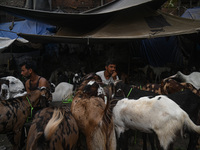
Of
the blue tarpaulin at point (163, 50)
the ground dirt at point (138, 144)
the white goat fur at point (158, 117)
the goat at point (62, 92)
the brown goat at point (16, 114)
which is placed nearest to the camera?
the white goat fur at point (158, 117)

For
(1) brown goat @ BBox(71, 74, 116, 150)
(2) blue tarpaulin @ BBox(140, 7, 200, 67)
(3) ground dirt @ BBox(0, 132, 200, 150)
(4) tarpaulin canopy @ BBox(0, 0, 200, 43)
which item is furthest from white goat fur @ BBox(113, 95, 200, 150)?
(2) blue tarpaulin @ BBox(140, 7, 200, 67)

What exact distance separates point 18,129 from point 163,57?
744 cm

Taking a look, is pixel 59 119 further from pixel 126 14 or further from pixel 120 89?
pixel 126 14

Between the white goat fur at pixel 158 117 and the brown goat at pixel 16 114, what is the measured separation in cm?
146

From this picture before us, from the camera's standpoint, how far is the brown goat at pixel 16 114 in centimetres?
254

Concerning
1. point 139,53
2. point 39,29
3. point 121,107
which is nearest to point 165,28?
point 139,53

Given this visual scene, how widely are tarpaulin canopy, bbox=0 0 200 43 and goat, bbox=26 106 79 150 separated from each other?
3.52m

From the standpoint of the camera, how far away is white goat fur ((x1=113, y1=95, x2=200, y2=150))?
2.06 metres

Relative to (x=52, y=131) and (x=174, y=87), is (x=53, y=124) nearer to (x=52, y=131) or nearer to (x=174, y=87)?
(x=52, y=131)

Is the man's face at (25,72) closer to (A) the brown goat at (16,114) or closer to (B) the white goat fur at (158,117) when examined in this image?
(A) the brown goat at (16,114)

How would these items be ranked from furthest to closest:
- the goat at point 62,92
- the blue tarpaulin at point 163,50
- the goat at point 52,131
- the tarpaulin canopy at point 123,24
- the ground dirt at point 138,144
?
the blue tarpaulin at point 163,50 < the tarpaulin canopy at point 123,24 < the goat at point 62,92 < the ground dirt at point 138,144 < the goat at point 52,131

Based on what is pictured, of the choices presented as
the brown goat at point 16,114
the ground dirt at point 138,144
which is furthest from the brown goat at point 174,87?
the brown goat at point 16,114

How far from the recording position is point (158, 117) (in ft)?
6.95

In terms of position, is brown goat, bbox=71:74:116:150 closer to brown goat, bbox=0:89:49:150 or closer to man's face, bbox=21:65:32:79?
brown goat, bbox=0:89:49:150
